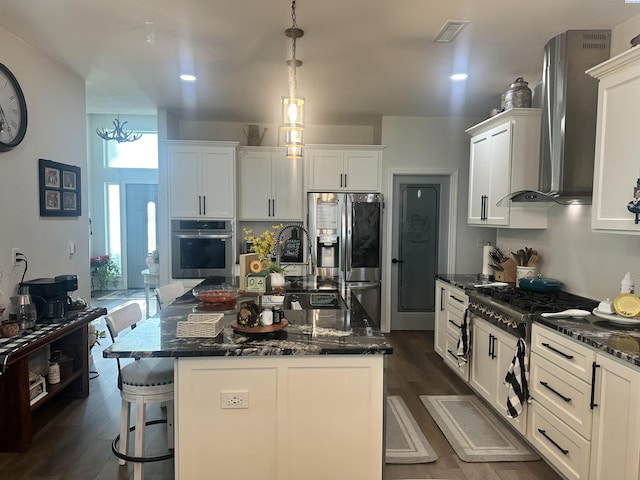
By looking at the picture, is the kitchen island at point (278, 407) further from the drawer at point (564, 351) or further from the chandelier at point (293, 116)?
the chandelier at point (293, 116)

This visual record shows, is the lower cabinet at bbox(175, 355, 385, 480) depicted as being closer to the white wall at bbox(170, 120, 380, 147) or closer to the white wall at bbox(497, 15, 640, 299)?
the white wall at bbox(497, 15, 640, 299)

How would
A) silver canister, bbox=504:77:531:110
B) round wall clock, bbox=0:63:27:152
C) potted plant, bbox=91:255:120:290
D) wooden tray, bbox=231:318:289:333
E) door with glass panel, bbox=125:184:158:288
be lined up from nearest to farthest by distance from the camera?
wooden tray, bbox=231:318:289:333
round wall clock, bbox=0:63:27:152
silver canister, bbox=504:77:531:110
potted plant, bbox=91:255:120:290
door with glass panel, bbox=125:184:158:288

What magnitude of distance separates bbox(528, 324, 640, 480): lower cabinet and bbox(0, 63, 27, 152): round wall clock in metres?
3.79

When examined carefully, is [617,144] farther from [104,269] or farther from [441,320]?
[104,269]

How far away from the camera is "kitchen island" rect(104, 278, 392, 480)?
1919 mm

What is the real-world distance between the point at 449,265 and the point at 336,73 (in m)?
2.94

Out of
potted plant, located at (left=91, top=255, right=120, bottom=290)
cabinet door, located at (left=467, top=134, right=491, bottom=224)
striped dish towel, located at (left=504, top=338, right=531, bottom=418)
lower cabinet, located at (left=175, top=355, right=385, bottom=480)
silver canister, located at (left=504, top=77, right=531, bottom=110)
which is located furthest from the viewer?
potted plant, located at (left=91, top=255, right=120, bottom=290)

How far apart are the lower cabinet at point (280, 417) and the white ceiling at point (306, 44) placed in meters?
2.07

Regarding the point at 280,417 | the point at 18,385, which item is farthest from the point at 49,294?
the point at 280,417

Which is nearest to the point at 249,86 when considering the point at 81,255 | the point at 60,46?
the point at 60,46

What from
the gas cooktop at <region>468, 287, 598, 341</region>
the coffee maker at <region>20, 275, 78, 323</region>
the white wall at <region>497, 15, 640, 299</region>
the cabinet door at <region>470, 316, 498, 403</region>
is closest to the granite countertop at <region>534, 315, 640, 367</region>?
the gas cooktop at <region>468, 287, 598, 341</region>

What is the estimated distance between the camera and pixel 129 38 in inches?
116

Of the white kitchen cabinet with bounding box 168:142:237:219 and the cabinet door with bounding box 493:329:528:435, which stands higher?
the white kitchen cabinet with bounding box 168:142:237:219

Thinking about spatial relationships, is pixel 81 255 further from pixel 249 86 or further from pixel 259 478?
pixel 259 478
